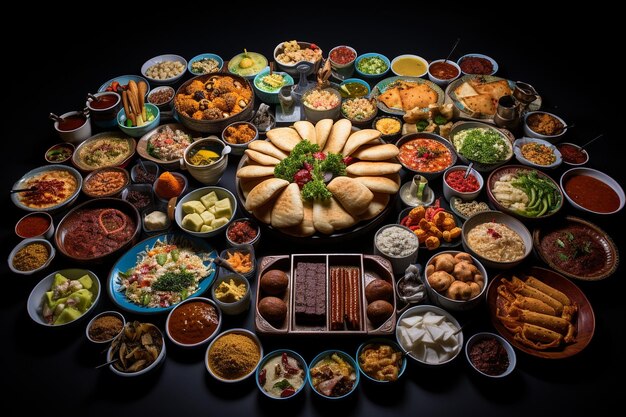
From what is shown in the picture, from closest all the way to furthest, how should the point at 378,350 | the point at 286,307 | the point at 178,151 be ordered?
the point at 378,350
the point at 286,307
the point at 178,151

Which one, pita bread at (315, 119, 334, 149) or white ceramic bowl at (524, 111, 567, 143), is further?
white ceramic bowl at (524, 111, 567, 143)

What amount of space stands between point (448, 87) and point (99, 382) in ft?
22.2

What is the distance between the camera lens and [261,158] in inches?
234

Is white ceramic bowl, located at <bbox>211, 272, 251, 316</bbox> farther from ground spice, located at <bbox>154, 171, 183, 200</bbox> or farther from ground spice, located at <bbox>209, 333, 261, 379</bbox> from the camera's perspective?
ground spice, located at <bbox>154, 171, 183, 200</bbox>

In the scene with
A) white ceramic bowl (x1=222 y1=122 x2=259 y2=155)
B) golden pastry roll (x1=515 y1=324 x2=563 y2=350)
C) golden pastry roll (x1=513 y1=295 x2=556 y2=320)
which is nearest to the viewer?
golden pastry roll (x1=515 y1=324 x2=563 y2=350)

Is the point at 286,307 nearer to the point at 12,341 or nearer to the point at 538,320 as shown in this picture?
the point at 538,320

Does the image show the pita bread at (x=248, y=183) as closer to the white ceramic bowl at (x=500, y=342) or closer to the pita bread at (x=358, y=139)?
the pita bread at (x=358, y=139)

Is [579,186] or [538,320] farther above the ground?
[579,186]

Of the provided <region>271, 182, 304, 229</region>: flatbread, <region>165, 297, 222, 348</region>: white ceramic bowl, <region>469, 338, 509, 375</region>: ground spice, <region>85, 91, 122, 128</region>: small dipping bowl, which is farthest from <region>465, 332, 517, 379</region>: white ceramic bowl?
<region>85, 91, 122, 128</region>: small dipping bowl

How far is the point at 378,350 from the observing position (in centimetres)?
461

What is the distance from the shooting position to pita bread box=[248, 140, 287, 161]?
6.07 meters

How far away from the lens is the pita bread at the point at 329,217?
5328mm

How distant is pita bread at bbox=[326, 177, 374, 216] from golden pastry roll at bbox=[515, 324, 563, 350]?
7.49 ft

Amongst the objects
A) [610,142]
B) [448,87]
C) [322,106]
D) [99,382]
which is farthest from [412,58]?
[99,382]
